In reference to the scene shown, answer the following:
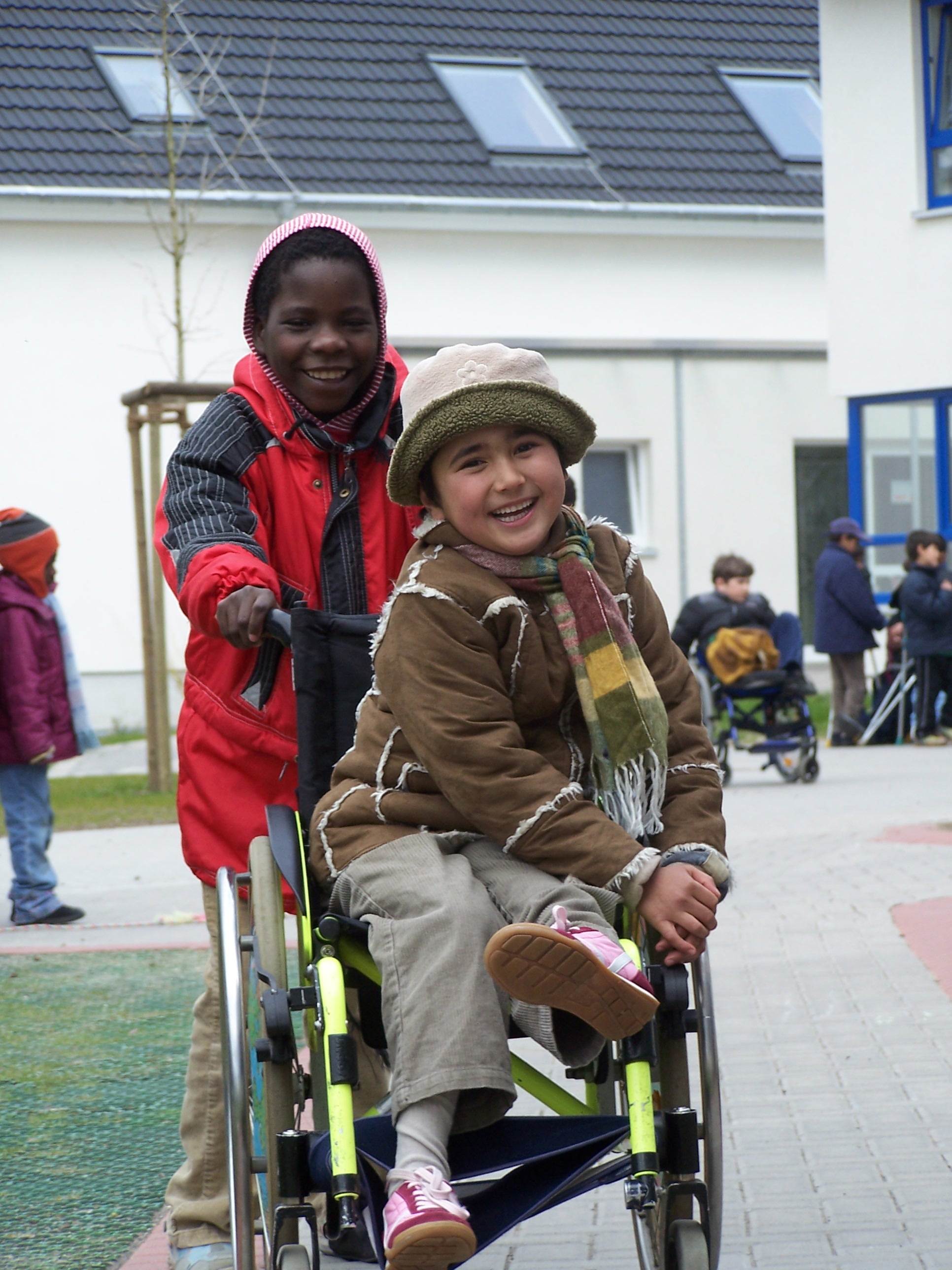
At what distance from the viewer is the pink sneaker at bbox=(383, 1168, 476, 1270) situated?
103 inches

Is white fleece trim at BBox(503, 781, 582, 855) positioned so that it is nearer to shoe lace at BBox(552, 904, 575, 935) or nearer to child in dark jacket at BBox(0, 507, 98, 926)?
shoe lace at BBox(552, 904, 575, 935)

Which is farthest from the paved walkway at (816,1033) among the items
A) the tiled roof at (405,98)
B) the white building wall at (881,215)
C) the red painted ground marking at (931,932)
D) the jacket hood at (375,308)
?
the tiled roof at (405,98)

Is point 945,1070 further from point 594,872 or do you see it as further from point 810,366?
point 810,366

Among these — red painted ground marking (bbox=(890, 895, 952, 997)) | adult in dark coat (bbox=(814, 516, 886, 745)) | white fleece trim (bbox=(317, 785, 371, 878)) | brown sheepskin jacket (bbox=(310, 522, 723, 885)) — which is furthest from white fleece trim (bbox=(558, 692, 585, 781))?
adult in dark coat (bbox=(814, 516, 886, 745))

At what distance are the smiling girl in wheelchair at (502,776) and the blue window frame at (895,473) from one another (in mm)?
15745

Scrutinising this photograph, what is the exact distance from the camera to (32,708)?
8.83 m

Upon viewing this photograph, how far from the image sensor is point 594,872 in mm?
2924

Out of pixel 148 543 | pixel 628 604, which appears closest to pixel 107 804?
pixel 148 543

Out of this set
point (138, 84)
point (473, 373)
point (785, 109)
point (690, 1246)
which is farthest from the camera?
point (785, 109)

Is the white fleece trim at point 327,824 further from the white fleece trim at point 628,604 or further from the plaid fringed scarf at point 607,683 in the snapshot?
the white fleece trim at point 628,604

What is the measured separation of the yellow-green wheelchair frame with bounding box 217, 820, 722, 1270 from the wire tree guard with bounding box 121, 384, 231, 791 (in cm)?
896

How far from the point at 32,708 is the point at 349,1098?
20.7ft

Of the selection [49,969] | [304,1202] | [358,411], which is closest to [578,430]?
[358,411]

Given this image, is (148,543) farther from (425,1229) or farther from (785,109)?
(785,109)
